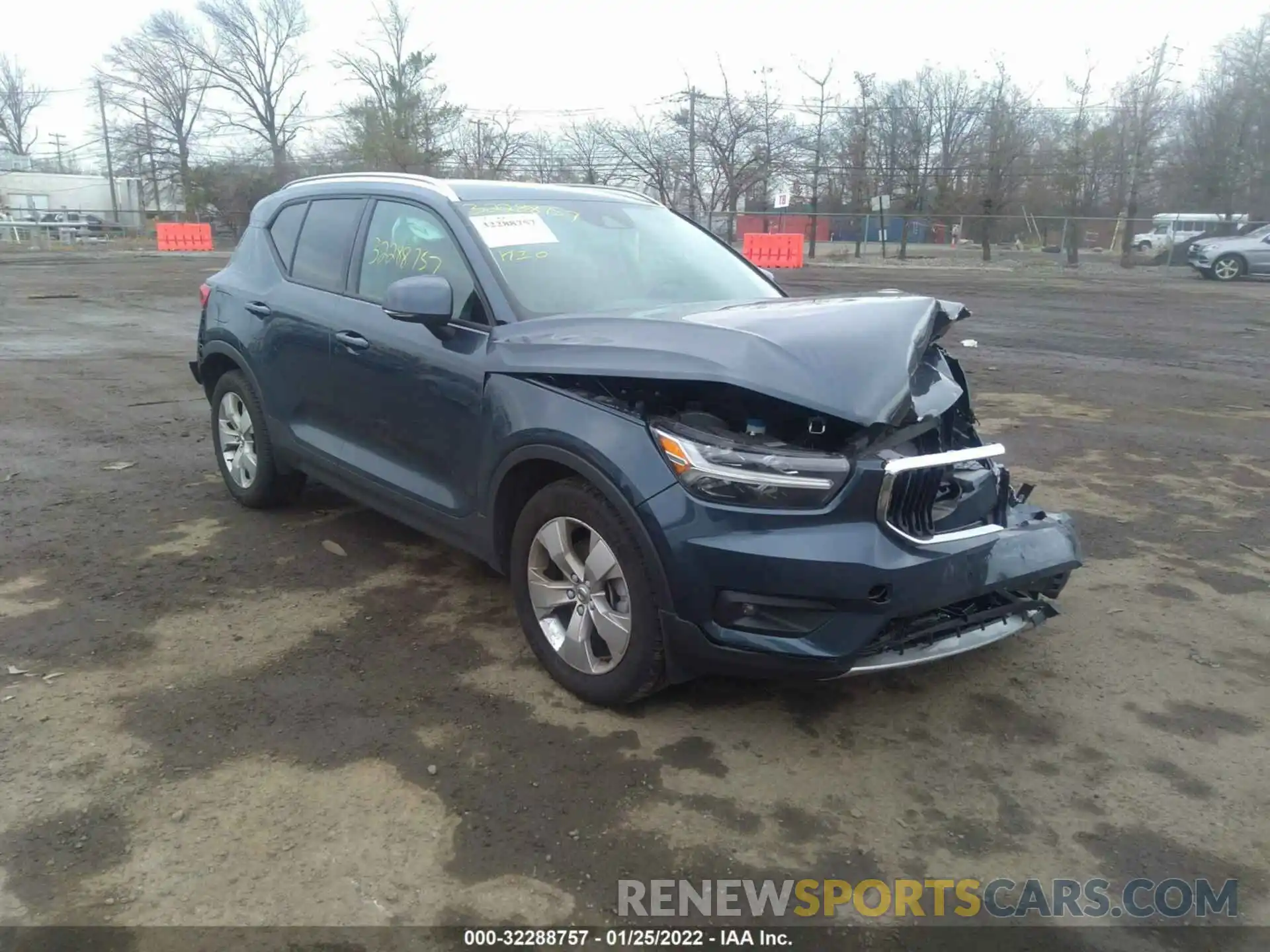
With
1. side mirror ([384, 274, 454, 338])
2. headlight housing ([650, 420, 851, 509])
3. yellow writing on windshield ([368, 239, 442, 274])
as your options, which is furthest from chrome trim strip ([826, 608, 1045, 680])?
yellow writing on windshield ([368, 239, 442, 274])

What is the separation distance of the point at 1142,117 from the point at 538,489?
129 feet

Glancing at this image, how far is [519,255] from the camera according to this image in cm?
398

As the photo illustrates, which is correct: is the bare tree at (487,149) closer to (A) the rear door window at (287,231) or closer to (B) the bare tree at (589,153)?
(B) the bare tree at (589,153)

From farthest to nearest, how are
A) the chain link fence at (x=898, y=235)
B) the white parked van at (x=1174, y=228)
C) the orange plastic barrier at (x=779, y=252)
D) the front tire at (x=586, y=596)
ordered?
1. the chain link fence at (x=898, y=235)
2. the white parked van at (x=1174, y=228)
3. the orange plastic barrier at (x=779, y=252)
4. the front tire at (x=586, y=596)

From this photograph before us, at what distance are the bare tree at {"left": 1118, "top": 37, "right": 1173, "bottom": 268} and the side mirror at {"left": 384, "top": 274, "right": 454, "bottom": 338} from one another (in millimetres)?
35155

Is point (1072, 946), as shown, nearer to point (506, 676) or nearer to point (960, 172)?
point (506, 676)

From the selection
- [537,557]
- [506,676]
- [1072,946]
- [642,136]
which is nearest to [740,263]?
[537,557]

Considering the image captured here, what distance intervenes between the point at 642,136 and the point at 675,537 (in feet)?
134

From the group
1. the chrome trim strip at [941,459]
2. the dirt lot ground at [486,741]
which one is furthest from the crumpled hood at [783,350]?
the dirt lot ground at [486,741]

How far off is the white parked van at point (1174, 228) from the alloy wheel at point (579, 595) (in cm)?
3276

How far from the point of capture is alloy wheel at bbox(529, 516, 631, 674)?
3246mm

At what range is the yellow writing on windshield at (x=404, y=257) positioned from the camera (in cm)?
413

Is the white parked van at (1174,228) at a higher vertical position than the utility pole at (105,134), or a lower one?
lower

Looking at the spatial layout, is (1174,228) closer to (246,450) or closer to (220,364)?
(220,364)
